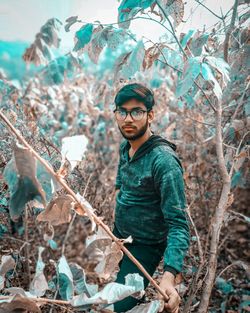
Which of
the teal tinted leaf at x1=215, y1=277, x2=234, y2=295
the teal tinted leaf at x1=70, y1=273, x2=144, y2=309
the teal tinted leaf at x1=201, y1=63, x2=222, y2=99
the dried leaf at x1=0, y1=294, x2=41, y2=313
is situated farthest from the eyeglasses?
the teal tinted leaf at x1=215, y1=277, x2=234, y2=295

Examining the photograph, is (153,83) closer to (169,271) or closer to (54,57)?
(54,57)

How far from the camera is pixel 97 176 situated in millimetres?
3477

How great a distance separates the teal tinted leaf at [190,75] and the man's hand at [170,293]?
70 centimetres

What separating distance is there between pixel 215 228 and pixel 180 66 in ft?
2.73

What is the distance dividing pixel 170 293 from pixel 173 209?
344 mm

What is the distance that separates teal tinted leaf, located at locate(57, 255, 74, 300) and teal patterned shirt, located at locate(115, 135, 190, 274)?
440 millimetres

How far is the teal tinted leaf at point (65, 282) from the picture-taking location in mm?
1156

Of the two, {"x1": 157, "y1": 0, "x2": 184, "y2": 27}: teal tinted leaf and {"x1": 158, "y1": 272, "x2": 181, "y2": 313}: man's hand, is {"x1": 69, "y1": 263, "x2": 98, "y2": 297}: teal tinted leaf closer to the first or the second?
{"x1": 158, "y1": 272, "x2": 181, "y2": 313}: man's hand

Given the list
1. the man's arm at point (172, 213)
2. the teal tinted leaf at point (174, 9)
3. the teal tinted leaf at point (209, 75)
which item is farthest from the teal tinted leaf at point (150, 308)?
the teal tinted leaf at point (174, 9)

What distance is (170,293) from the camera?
1350 millimetres

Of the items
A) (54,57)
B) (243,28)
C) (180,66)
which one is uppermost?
(54,57)

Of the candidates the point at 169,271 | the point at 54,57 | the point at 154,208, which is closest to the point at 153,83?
the point at 54,57

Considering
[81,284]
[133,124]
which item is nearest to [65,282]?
[81,284]

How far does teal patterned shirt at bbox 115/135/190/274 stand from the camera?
1.50 m
